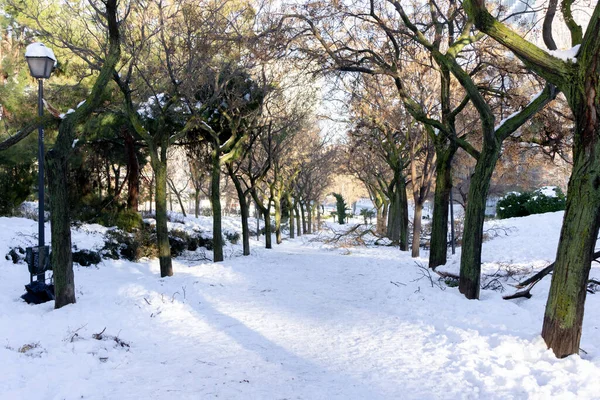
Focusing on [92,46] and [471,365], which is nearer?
[471,365]

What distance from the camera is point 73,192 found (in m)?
17.6

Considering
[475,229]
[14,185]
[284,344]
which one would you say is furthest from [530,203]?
[14,185]

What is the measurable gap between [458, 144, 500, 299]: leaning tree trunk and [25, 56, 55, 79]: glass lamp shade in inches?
324

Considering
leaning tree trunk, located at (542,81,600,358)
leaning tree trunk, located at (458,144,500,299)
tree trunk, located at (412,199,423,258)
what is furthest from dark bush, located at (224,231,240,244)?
leaning tree trunk, located at (542,81,600,358)

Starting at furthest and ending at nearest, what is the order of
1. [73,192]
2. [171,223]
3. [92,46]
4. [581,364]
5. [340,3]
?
1. [171,223]
2. [73,192]
3. [92,46]
4. [340,3]
5. [581,364]

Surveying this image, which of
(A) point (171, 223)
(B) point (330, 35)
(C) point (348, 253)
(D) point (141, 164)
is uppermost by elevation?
(B) point (330, 35)

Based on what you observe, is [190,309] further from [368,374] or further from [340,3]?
[340,3]

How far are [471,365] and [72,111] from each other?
7.08 metres

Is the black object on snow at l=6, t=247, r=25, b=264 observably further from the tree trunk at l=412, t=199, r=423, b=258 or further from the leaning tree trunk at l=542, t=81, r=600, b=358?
the tree trunk at l=412, t=199, r=423, b=258

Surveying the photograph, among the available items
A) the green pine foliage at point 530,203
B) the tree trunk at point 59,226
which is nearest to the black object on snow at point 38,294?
the tree trunk at point 59,226

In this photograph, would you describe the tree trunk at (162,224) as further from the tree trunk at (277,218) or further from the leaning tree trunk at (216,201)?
the tree trunk at (277,218)

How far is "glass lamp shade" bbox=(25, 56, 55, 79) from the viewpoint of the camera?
7617mm

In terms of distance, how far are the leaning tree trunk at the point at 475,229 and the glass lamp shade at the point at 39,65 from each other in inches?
324

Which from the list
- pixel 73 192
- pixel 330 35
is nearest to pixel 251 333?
pixel 330 35
